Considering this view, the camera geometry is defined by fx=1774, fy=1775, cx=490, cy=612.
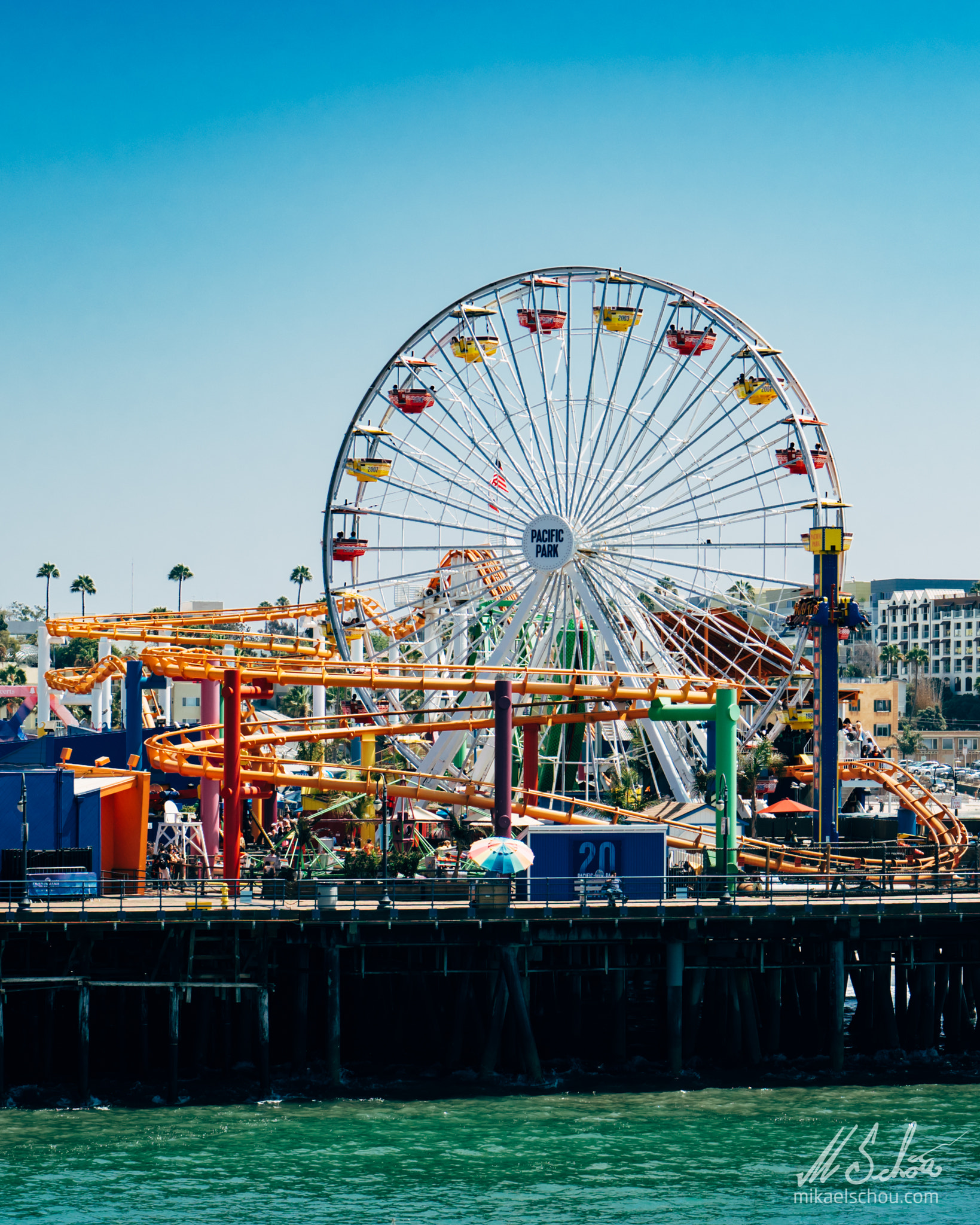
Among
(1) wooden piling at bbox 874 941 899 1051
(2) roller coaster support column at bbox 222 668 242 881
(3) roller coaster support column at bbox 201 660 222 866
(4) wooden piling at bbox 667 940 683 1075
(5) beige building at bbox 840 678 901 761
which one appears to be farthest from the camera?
(5) beige building at bbox 840 678 901 761

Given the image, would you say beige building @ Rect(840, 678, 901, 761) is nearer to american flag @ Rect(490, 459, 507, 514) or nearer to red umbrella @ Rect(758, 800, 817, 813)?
red umbrella @ Rect(758, 800, 817, 813)

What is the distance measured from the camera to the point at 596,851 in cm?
5609

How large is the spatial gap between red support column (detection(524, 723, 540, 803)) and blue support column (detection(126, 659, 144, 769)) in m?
15.0

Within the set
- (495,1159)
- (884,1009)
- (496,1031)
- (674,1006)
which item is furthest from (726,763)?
(495,1159)

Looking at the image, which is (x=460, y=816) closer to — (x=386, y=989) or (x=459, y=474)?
(x=459, y=474)

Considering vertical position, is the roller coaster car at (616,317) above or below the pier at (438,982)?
above

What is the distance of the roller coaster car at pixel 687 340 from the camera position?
242 feet

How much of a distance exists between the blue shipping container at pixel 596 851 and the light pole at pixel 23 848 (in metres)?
15.4

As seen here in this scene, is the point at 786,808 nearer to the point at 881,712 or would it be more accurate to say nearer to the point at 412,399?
the point at 412,399

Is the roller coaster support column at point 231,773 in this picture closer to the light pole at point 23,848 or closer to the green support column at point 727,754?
the light pole at point 23,848

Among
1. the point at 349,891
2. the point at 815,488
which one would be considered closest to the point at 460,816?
the point at 815,488

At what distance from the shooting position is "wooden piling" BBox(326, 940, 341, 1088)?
1955 inches

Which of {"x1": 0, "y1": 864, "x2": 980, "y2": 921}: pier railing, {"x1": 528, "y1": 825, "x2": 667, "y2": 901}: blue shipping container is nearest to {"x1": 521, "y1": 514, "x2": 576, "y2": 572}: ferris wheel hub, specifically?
{"x1": 528, "y1": 825, "x2": 667, "y2": 901}: blue shipping container

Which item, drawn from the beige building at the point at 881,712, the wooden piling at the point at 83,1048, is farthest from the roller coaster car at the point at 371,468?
the beige building at the point at 881,712
